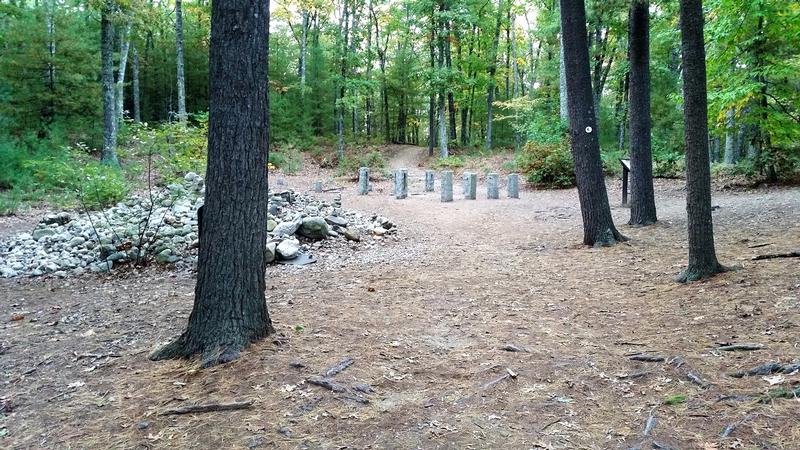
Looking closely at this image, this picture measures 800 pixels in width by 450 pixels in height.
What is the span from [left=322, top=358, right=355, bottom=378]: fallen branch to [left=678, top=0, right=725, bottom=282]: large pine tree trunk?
3.38 meters

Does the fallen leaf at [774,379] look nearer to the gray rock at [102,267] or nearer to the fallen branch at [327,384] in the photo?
the fallen branch at [327,384]

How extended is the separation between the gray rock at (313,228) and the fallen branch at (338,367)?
463cm

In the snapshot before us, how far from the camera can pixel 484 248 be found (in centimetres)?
748

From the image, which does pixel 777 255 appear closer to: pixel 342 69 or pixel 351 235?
pixel 351 235

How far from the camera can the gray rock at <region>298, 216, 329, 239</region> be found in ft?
25.7

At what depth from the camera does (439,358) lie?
3471mm

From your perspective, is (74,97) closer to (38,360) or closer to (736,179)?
(38,360)

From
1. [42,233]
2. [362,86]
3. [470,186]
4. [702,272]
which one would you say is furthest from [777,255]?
[362,86]

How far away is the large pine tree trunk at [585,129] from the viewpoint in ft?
22.7

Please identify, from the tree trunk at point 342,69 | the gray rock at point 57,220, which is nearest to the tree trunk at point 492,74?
the tree trunk at point 342,69

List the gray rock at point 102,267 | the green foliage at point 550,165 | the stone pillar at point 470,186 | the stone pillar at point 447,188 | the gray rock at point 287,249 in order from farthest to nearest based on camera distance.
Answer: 1. the green foliage at point 550,165
2. the stone pillar at point 470,186
3. the stone pillar at point 447,188
4. the gray rock at point 287,249
5. the gray rock at point 102,267

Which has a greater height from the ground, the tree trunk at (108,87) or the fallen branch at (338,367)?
the tree trunk at (108,87)

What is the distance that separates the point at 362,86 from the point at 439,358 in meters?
22.7

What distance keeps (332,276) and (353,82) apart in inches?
774
